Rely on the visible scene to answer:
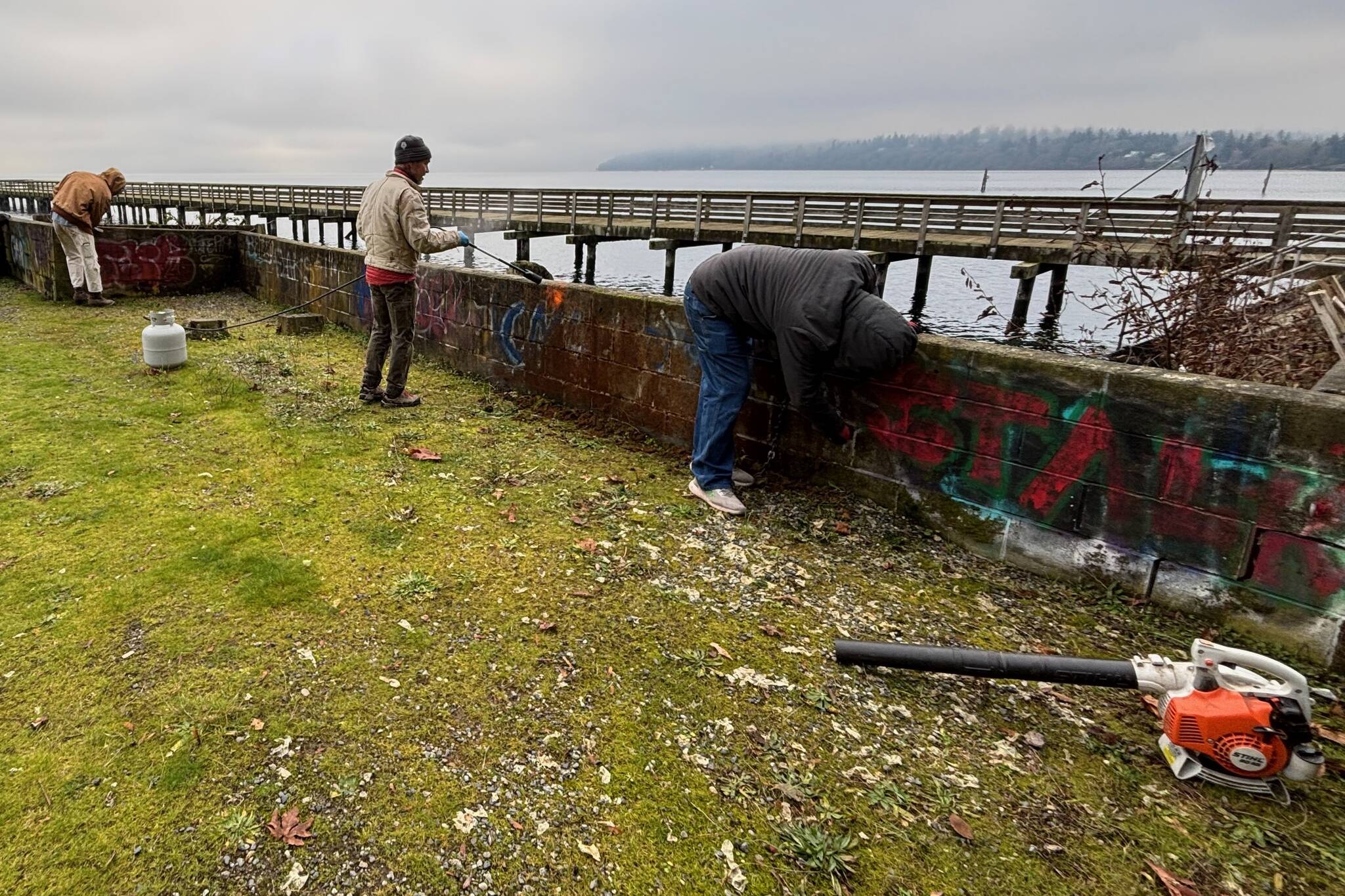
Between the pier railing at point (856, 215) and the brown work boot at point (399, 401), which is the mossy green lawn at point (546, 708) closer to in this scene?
the brown work boot at point (399, 401)

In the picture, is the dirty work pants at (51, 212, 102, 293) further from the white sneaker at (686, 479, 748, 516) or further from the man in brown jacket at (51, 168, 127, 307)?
the white sneaker at (686, 479, 748, 516)

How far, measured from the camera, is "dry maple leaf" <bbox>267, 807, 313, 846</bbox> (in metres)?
2.19

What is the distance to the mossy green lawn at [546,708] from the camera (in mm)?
2213

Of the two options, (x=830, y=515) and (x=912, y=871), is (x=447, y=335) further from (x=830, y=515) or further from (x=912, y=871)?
(x=912, y=871)

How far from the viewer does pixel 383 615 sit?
335 cm

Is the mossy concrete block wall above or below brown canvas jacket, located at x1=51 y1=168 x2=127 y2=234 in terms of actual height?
below

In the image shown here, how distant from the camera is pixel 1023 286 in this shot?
19875 millimetres

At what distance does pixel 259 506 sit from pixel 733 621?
9.76ft

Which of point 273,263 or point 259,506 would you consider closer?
point 259,506

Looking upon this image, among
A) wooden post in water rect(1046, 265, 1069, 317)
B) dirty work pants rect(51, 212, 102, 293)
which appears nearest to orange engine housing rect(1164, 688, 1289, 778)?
dirty work pants rect(51, 212, 102, 293)

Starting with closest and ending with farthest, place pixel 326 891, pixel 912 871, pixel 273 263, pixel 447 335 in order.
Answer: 1. pixel 326 891
2. pixel 912 871
3. pixel 447 335
4. pixel 273 263

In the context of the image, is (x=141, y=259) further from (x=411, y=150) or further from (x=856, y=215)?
(x=856, y=215)

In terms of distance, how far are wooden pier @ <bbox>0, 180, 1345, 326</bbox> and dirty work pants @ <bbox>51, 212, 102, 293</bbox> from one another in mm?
13401

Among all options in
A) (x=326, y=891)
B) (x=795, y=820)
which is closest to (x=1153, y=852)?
→ (x=795, y=820)
